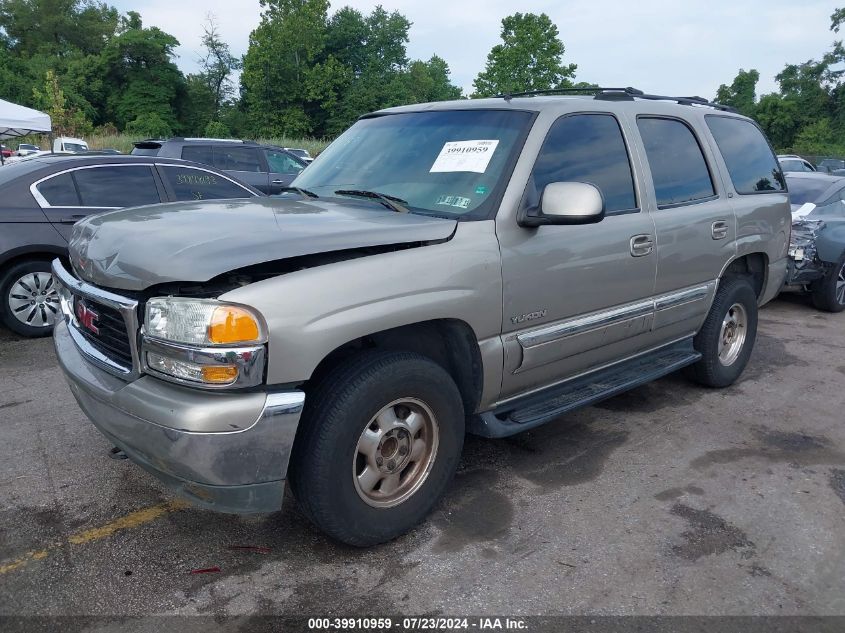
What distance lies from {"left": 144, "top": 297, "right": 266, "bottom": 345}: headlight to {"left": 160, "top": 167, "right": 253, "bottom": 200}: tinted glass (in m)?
4.55

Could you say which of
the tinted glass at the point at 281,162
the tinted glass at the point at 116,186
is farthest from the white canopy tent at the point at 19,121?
the tinted glass at the point at 116,186

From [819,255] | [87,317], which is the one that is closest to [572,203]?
[87,317]

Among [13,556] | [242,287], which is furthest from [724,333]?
[13,556]

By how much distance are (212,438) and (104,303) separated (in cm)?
78

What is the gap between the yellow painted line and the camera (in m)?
2.74

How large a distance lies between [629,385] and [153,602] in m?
2.71

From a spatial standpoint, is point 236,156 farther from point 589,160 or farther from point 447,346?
point 447,346

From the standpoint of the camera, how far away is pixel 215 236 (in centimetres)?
253

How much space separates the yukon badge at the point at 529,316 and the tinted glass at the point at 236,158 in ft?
32.4

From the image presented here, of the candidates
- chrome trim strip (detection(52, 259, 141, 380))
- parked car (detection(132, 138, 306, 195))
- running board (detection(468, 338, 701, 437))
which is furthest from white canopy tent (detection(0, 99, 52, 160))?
running board (detection(468, 338, 701, 437))

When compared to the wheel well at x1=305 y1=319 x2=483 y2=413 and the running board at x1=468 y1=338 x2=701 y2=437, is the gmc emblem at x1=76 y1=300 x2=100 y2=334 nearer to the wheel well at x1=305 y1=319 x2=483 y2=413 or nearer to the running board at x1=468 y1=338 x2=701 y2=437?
the wheel well at x1=305 y1=319 x2=483 y2=413

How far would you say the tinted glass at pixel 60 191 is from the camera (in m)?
6.02

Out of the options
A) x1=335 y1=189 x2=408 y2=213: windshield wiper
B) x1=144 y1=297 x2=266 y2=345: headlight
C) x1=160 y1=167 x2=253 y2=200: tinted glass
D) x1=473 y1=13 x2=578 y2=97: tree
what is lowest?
x1=144 y1=297 x2=266 y2=345: headlight

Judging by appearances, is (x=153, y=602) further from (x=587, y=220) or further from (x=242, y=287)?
(x=587, y=220)
